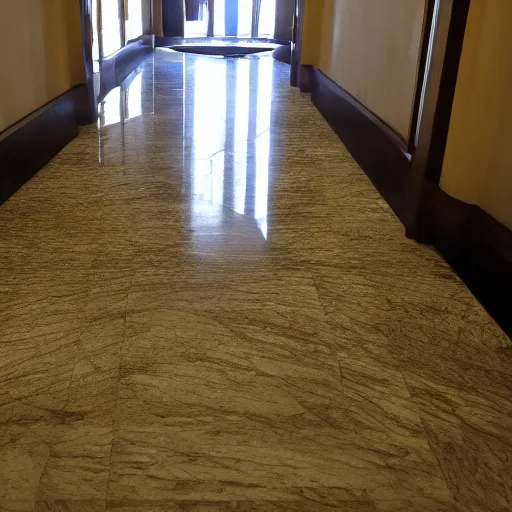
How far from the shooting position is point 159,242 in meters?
1.54

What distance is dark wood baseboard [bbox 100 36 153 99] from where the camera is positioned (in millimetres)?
3670

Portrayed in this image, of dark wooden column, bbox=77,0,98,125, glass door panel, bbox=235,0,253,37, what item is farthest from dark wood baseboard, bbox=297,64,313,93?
glass door panel, bbox=235,0,253,37

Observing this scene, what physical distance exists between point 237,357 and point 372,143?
1.27 meters

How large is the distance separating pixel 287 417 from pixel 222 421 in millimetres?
96

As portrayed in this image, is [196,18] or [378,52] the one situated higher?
[378,52]

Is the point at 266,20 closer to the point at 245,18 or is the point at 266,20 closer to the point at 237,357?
the point at 245,18

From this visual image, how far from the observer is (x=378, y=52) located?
2262 mm

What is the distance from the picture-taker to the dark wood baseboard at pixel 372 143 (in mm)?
1795

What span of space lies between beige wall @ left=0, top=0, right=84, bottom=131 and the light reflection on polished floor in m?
0.27

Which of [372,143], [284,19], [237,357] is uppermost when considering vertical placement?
[284,19]

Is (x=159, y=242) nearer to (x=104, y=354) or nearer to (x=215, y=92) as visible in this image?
(x=104, y=354)

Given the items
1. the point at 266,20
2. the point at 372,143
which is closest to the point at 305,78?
the point at 372,143

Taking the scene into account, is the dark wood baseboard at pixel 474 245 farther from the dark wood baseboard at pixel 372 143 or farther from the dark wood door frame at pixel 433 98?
the dark wood baseboard at pixel 372 143

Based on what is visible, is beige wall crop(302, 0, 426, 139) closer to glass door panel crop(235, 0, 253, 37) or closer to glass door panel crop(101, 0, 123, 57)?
glass door panel crop(101, 0, 123, 57)
